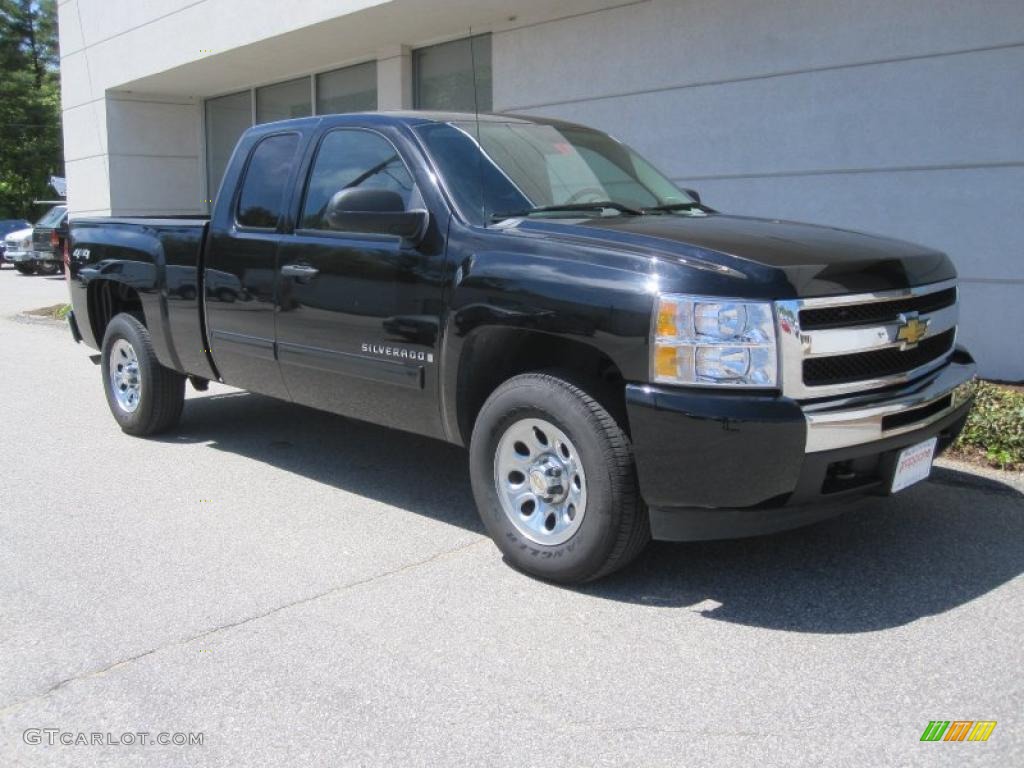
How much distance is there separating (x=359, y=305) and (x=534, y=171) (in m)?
1.08

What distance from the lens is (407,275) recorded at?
15.2ft

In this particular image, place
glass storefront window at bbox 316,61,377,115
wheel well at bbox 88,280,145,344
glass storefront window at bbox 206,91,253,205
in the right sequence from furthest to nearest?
glass storefront window at bbox 206,91,253,205 → glass storefront window at bbox 316,61,377,115 → wheel well at bbox 88,280,145,344

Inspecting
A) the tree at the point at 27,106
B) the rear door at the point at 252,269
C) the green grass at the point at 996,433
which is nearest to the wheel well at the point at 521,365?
the rear door at the point at 252,269

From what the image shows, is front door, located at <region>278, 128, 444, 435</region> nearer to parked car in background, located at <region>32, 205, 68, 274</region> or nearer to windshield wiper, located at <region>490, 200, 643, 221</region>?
windshield wiper, located at <region>490, 200, 643, 221</region>

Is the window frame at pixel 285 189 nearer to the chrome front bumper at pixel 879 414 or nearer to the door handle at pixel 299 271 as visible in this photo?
the door handle at pixel 299 271

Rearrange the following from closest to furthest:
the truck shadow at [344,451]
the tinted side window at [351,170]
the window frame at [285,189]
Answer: the tinted side window at [351,170]
the window frame at [285,189]
the truck shadow at [344,451]

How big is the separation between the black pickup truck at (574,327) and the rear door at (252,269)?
0.02 metres

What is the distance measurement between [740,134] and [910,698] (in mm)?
6804

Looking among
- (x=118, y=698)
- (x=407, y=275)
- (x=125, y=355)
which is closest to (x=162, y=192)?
(x=125, y=355)

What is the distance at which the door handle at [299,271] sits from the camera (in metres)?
5.12

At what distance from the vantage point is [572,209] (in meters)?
4.68

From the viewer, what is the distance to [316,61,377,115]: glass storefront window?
558 inches

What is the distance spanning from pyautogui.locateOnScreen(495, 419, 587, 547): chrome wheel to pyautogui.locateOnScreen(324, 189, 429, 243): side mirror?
1050mm

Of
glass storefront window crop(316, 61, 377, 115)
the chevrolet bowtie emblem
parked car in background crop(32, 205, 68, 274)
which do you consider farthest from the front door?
parked car in background crop(32, 205, 68, 274)
